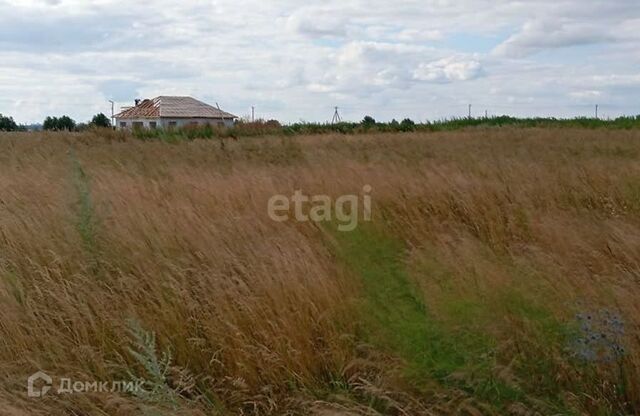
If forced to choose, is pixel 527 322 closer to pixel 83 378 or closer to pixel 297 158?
pixel 83 378

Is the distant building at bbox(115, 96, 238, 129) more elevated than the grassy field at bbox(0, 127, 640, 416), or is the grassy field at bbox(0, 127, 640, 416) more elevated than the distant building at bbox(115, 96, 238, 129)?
the distant building at bbox(115, 96, 238, 129)

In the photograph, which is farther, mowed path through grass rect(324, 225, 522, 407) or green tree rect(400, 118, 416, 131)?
green tree rect(400, 118, 416, 131)

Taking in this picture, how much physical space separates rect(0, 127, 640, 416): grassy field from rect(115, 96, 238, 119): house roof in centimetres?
3816

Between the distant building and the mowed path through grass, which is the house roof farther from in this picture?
the mowed path through grass

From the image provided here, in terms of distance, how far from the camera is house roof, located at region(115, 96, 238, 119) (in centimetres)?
4259

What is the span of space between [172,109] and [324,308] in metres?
42.8

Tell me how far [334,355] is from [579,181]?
5050 mm

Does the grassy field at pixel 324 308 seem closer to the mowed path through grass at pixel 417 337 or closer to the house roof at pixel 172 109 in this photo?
the mowed path through grass at pixel 417 337

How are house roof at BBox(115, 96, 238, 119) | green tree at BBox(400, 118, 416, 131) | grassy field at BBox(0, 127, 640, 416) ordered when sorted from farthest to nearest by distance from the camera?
house roof at BBox(115, 96, 238, 119), green tree at BBox(400, 118, 416, 131), grassy field at BBox(0, 127, 640, 416)

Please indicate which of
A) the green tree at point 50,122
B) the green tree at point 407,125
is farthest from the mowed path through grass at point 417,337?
the green tree at point 50,122

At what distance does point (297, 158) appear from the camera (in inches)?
453

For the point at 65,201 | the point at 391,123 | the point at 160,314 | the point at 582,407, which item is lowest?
the point at 582,407

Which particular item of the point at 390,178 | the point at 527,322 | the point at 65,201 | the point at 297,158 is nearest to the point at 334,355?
the point at 527,322

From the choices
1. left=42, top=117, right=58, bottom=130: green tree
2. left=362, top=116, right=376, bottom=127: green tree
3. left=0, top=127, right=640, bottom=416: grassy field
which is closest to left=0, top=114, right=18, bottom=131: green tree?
left=42, top=117, right=58, bottom=130: green tree
